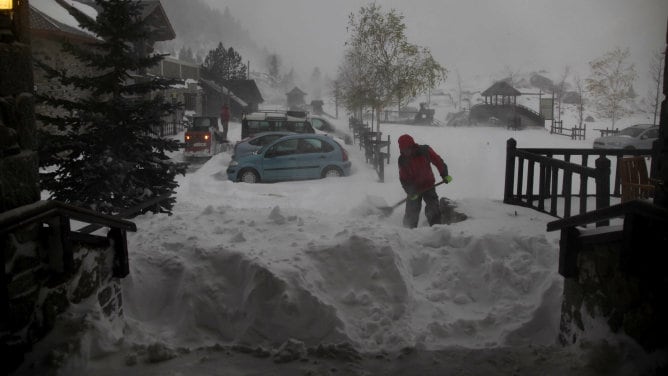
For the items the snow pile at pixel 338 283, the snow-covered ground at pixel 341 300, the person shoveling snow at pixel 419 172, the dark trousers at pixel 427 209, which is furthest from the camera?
the dark trousers at pixel 427 209

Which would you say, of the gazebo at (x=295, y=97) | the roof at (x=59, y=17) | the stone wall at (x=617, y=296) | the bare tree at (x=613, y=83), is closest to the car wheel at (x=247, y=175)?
the roof at (x=59, y=17)

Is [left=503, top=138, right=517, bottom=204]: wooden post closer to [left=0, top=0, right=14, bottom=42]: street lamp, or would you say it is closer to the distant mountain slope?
[left=0, top=0, right=14, bottom=42]: street lamp

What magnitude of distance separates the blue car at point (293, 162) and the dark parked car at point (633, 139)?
1344 cm

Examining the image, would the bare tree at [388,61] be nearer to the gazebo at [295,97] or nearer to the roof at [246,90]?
the roof at [246,90]

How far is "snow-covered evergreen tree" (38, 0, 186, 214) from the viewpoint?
21.2 ft

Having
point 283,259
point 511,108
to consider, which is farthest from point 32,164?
point 511,108

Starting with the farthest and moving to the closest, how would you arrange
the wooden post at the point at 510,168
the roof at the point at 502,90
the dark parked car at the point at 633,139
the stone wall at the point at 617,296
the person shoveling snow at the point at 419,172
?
the roof at the point at 502,90
the dark parked car at the point at 633,139
the person shoveling snow at the point at 419,172
the wooden post at the point at 510,168
the stone wall at the point at 617,296

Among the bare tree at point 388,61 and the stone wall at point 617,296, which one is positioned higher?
the bare tree at point 388,61

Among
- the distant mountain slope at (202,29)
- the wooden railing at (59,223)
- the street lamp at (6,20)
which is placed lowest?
the wooden railing at (59,223)

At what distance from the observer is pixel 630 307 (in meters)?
2.61

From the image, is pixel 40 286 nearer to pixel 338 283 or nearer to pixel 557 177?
pixel 338 283

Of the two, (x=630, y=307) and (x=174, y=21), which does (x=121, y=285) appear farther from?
(x=174, y=21)

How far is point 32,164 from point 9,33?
2.29ft

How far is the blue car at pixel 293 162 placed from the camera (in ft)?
44.0
